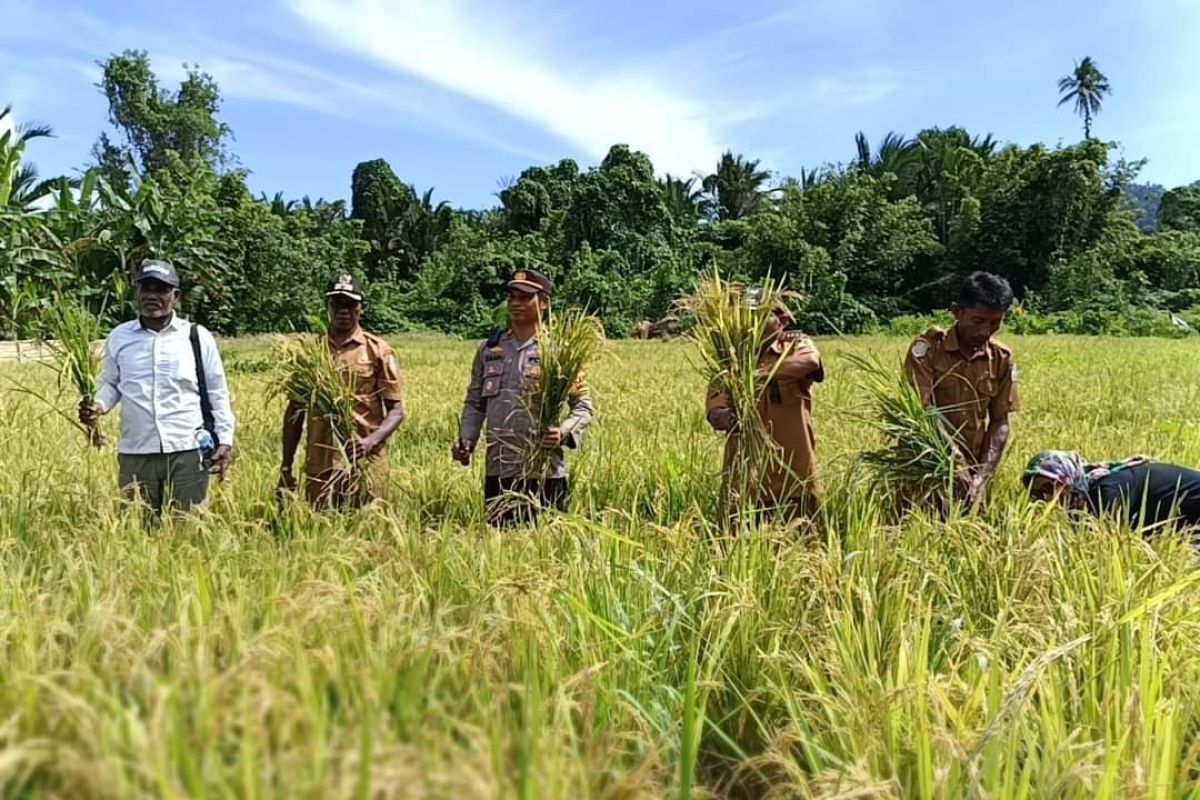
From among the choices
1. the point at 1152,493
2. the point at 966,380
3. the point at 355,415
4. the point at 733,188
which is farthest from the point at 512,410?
the point at 733,188

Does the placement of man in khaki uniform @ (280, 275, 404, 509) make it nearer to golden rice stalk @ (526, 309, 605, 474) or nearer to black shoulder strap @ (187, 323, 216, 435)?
black shoulder strap @ (187, 323, 216, 435)

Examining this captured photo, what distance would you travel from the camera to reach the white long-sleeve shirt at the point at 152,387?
12.4 ft

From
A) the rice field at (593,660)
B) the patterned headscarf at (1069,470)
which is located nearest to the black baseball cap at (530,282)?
the rice field at (593,660)

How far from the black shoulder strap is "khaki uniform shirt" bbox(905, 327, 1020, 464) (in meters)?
3.20

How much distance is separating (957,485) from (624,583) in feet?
6.09

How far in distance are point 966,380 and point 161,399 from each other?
3604 mm

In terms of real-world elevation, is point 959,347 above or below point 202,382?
above

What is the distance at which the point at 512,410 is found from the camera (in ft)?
13.1

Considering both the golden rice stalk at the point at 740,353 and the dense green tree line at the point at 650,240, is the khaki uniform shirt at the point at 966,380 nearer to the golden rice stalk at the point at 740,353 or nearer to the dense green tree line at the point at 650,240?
the golden rice stalk at the point at 740,353

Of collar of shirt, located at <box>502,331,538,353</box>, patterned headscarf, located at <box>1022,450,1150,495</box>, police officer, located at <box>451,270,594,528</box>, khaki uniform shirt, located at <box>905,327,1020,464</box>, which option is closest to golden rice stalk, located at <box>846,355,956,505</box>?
khaki uniform shirt, located at <box>905,327,1020,464</box>

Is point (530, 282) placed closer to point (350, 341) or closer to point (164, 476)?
point (350, 341)

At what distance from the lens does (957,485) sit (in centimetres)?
370

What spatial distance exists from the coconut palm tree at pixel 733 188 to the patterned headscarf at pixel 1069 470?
38.7 meters

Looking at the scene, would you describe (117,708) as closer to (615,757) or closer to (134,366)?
(615,757)
